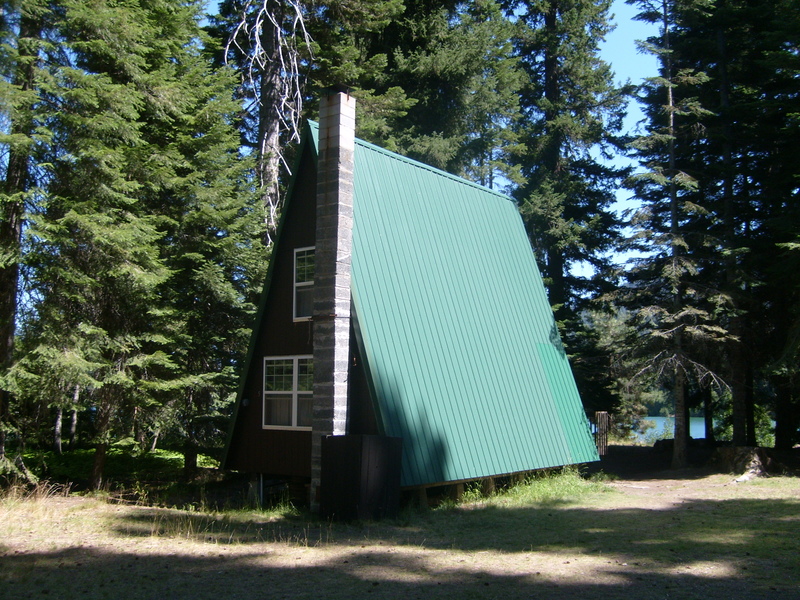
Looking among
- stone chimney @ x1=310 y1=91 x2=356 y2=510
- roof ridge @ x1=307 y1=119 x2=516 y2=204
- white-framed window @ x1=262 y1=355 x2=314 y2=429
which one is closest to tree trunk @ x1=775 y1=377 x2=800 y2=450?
roof ridge @ x1=307 y1=119 x2=516 y2=204

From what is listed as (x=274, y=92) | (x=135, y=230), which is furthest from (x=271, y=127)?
(x=135, y=230)

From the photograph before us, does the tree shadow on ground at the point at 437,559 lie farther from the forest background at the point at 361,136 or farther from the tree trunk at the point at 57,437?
the tree trunk at the point at 57,437

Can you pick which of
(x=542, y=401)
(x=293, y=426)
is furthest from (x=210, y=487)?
(x=542, y=401)

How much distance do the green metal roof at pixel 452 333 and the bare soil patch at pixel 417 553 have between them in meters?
1.48

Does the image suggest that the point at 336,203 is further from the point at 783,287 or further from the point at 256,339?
the point at 783,287

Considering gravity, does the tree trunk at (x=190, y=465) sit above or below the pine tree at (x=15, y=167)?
below

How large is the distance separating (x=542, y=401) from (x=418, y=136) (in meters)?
11.7

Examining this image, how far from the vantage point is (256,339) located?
14703 mm

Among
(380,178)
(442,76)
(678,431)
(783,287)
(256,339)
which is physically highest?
(442,76)

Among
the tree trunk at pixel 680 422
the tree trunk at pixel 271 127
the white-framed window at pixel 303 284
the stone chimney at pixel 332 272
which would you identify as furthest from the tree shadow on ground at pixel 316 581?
the tree trunk at pixel 680 422

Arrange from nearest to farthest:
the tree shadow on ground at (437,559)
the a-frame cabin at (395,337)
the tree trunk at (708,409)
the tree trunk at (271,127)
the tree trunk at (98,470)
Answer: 1. the tree shadow on ground at (437,559)
2. the a-frame cabin at (395,337)
3. the tree trunk at (98,470)
4. the tree trunk at (271,127)
5. the tree trunk at (708,409)

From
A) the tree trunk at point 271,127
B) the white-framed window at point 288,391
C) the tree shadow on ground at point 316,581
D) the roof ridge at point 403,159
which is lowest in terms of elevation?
the tree shadow on ground at point 316,581

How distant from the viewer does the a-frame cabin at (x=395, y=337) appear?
40.4 feet

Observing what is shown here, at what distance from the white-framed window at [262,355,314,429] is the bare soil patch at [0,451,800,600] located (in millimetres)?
2285
